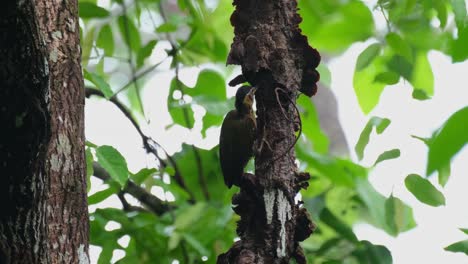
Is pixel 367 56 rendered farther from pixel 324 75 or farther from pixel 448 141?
→ pixel 448 141

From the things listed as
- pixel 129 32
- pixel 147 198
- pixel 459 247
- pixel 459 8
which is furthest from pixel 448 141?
pixel 147 198

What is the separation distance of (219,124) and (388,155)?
3.02ft

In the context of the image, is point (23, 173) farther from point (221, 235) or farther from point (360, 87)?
point (221, 235)

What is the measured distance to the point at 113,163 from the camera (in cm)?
241

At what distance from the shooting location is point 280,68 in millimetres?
1890

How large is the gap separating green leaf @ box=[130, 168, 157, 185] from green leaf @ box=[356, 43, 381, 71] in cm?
86

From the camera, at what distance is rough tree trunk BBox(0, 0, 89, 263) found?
60.2 inches

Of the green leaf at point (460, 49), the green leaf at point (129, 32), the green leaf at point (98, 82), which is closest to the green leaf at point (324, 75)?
the green leaf at point (98, 82)

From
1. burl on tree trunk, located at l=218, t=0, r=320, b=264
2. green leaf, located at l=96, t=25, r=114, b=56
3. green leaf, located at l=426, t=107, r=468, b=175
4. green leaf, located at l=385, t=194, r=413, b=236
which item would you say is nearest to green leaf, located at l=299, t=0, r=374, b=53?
burl on tree trunk, located at l=218, t=0, r=320, b=264

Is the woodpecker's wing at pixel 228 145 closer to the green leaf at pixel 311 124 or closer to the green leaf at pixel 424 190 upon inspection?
the green leaf at pixel 311 124

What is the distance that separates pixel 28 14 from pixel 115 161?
94cm

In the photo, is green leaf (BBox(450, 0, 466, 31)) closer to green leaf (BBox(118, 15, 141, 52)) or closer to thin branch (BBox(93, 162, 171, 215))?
green leaf (BBox(118, 15, 141, 52))

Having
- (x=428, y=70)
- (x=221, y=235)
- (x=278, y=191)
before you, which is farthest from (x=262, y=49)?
(x=221, y=235)

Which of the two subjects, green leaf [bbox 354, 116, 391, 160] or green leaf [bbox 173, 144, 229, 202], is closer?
green leaf [bbox 354, 116, 391, 160]
